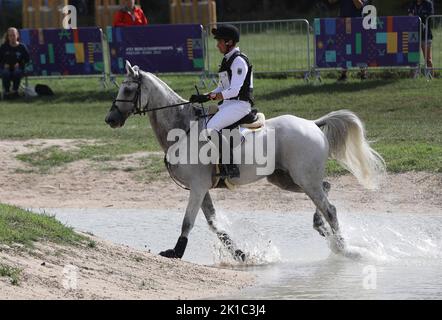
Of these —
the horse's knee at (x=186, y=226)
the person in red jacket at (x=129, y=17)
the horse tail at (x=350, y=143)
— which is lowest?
the horse's knee at (x=186, y=226)

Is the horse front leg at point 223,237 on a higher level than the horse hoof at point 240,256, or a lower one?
higher

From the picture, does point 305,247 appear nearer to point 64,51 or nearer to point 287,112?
point 287,112

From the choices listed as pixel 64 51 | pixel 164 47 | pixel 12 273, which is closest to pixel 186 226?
pixel 12 273

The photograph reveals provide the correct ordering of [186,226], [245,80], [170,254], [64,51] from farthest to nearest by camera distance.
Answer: [64,51] → [245,80] → [186,226] → [170,254]

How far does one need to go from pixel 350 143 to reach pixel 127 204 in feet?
13.0

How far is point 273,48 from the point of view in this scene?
2531 centimetres

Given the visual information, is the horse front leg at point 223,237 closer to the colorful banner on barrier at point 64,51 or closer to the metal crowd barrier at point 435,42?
the metal crowd barrier at point 435,42

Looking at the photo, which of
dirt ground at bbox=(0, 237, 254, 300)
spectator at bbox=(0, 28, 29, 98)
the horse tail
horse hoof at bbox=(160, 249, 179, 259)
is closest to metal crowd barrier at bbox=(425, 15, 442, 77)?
spectator at bbox=(0, 28, 29, 98)

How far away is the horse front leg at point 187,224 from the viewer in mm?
11797

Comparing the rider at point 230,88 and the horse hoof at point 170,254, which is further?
the rider at point 230,88

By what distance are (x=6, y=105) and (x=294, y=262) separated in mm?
13290

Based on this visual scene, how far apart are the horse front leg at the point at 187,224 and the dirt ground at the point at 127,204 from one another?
1.50ft

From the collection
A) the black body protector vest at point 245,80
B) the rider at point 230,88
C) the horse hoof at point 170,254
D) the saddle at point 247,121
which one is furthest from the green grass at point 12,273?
the black body protector vest at point 245,80
